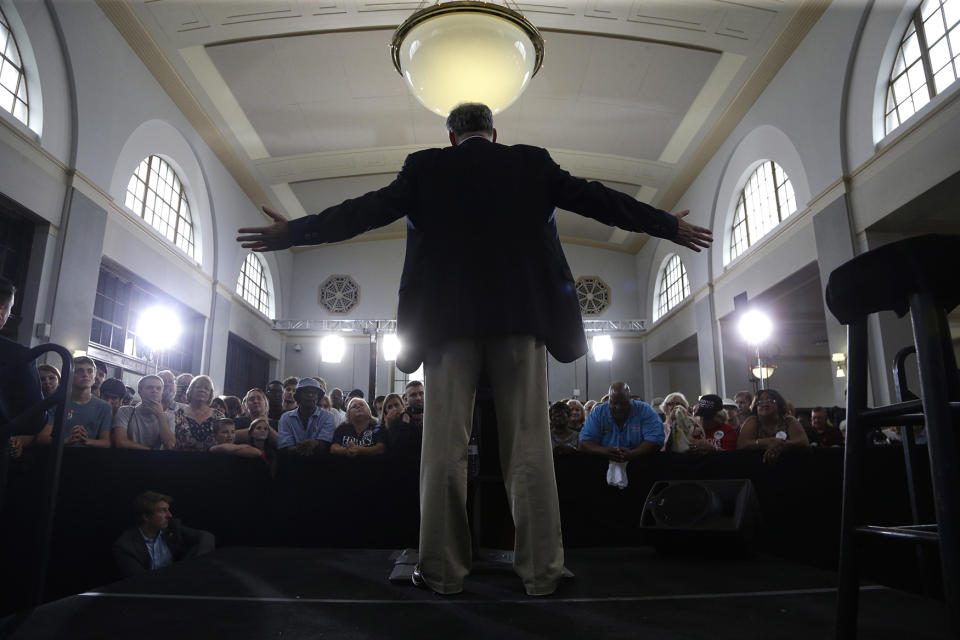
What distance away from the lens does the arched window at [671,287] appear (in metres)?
14.9

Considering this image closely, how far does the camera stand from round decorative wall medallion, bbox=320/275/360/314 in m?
17.8

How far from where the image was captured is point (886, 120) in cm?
782

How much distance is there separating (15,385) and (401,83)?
31.7 feet

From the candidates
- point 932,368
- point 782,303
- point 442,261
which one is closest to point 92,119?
point 442,261

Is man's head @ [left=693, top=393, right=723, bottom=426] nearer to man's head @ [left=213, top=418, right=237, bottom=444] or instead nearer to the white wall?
the white wall

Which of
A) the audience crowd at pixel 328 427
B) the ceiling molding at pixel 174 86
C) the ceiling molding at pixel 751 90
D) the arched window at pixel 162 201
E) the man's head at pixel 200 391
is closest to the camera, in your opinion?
the audience crowd at pixel 328 427

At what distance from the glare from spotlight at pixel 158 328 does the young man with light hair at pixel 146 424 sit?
6874mm

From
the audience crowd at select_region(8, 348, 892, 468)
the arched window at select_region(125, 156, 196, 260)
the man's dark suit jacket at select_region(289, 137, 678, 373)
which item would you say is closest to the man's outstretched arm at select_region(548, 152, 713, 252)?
the man's dark suit jacket at select_region(289, 137, 678, 373)

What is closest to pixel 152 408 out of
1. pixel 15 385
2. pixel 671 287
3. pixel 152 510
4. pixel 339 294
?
pixel 152 510

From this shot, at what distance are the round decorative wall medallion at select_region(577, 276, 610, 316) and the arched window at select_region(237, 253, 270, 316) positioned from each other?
8.95 metres

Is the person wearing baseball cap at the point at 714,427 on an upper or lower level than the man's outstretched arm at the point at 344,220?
lower

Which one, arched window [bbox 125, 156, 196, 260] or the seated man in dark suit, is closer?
the seated man in dark suit

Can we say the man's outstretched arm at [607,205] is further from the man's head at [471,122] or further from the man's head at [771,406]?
the man's head at [771,406]

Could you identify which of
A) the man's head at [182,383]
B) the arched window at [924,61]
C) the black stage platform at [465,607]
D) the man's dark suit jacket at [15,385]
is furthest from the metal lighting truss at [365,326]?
the black stage platform at [465,607]
